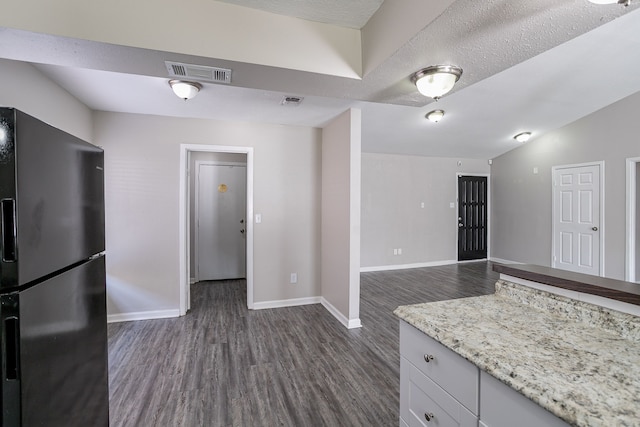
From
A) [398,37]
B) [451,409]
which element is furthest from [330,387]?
[398,37]

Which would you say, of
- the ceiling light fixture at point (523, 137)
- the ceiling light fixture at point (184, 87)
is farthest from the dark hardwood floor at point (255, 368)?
the ceiling light fixture at point (523, 137)

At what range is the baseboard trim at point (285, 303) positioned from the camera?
12.6ft

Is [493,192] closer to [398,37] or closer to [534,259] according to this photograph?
[534,259]

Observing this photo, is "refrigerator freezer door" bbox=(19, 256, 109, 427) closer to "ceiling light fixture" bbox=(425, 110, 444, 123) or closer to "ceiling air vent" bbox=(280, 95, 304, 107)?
"ceiling air vent" bbox=(280, 95, 304, 107)

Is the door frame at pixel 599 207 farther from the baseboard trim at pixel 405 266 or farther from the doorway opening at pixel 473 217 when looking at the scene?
the baseboard trim at pixel 405 266

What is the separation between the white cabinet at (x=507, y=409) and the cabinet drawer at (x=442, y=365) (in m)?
0.03

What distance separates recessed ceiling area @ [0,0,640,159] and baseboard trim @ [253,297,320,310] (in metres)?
2.34

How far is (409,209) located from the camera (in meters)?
6.21

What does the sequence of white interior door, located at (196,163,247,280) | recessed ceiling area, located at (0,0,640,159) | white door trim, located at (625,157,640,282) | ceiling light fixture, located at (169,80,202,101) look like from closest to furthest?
recessed ceiling area, located at (0,0,640,159) → ceiling light fixture, located at (169,80,202,101) → white door trim, located at (625,157,640,282) → white interior door, located at (196,163,247,280)

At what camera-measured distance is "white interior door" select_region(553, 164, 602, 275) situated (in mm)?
4863

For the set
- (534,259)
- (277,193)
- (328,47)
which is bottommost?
(534,259)

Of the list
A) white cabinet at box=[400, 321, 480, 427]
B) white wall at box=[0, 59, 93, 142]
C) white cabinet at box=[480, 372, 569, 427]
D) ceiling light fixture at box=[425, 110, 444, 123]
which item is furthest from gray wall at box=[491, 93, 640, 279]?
white wall at box=[0, 59, 93, 142]

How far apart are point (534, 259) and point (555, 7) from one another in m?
5.97

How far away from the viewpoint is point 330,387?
2215mm
